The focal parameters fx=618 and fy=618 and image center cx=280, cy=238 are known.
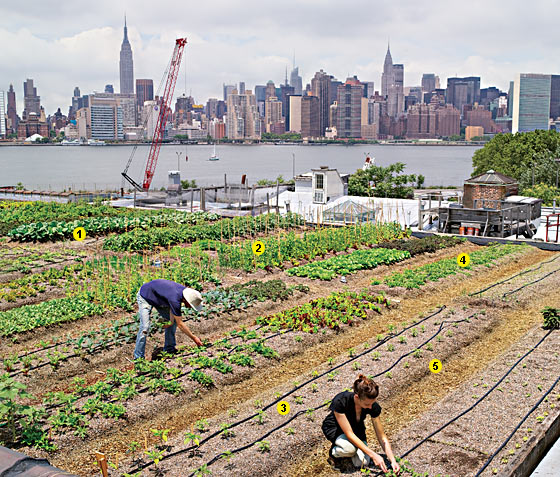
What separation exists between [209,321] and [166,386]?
3471 mm

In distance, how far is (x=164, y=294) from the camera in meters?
8.88

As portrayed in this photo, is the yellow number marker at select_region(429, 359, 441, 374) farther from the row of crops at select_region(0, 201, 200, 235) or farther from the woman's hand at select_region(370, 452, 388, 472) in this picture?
the row of crops at select_region(0, 201, 200, 235)

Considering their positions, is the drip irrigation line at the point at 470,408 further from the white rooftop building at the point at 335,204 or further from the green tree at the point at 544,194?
the green tree at the point at 544,194

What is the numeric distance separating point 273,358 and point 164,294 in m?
2.04

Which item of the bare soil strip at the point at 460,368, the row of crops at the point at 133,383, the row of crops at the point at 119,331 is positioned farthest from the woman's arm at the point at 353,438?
the row of crops at the point at 119,331

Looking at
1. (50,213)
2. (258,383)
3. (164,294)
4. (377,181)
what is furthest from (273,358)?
(377,181)

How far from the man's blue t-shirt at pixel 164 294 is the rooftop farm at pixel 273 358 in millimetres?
805

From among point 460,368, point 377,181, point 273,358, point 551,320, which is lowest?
point 460,368

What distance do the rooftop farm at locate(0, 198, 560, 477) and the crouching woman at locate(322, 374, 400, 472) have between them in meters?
0.21

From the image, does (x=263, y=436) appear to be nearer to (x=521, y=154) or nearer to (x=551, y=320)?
(x=551, y=320)

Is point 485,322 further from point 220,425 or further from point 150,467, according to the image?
point 150,467

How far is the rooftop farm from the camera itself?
6.73 metres

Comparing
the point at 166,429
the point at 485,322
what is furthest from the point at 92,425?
the point at 485,322

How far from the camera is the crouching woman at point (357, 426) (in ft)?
19.5
